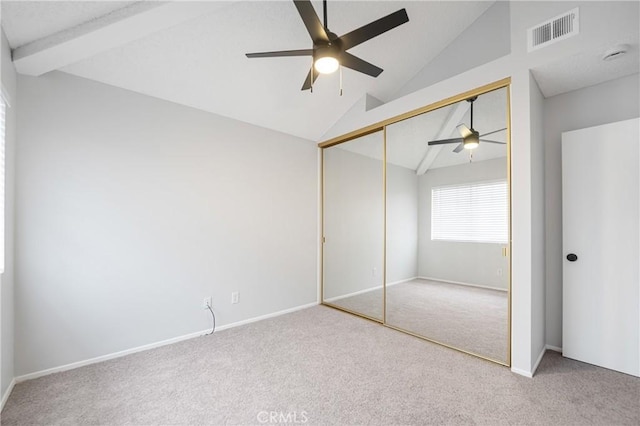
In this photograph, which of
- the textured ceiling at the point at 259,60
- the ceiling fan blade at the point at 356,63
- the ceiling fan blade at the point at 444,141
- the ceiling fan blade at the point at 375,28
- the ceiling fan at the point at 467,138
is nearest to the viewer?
the ceiling fan blade at the point at 375,28

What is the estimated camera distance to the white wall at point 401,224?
3.16 meters

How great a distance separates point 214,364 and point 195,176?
6.15 ft

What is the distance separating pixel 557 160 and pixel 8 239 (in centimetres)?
464

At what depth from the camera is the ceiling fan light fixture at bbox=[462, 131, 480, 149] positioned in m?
2.59

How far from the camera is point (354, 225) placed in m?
3.79

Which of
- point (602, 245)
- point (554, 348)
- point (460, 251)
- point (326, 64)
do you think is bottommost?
point (554, 348)

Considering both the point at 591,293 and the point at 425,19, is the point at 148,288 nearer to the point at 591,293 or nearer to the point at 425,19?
the point at 425,19

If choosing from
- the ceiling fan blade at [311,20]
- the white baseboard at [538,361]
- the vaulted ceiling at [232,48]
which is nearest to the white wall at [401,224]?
the vaulted ceiling at [232,48]

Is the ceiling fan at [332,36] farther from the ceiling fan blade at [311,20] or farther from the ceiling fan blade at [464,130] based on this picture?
the ceiling fan blade at [464,130]

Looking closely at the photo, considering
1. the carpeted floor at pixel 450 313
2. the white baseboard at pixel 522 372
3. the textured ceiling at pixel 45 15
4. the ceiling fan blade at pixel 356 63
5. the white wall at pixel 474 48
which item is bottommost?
the white baseboard at pixel 522 372

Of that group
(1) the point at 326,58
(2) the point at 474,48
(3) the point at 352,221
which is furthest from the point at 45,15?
(2) the point at 474,48

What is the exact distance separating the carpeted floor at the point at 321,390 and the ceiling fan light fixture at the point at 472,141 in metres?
1.95

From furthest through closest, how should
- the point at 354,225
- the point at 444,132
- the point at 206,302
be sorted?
the point at 354,225
the point at 206,302
the point at 444,132

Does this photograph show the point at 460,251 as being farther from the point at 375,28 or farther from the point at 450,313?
the point at 375,28
